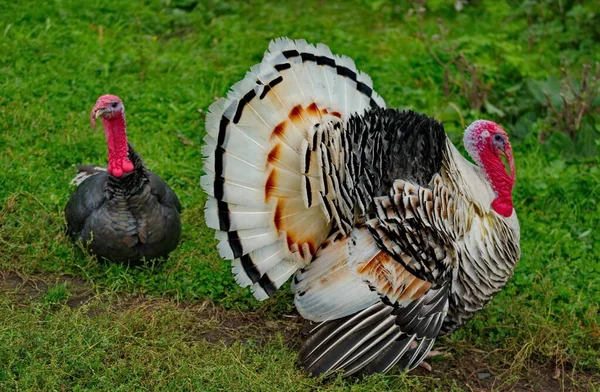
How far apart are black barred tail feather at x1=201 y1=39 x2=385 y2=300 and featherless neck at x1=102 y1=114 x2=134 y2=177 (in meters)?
0.75

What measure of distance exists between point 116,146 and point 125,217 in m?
0.42

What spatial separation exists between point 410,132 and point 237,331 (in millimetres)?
1511

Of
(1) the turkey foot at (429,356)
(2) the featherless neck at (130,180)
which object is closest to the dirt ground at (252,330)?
(1) the turkey foot at (429,356)

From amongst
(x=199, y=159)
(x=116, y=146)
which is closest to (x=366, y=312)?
(x=116, y=146)

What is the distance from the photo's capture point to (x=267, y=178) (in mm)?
4512

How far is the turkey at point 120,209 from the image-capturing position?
500 centimetres

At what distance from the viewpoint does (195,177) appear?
627cm

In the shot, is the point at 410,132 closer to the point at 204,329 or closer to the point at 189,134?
the point at 204,329

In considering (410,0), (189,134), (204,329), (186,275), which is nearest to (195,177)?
(189,134)

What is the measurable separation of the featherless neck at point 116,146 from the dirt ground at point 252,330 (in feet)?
2.37

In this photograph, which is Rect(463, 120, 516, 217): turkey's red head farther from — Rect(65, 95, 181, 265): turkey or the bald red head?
the bald red head

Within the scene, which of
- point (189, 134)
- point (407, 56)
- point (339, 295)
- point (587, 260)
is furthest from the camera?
point (407, 56)

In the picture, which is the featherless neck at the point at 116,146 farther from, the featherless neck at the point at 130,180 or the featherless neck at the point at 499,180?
the featherless neck at the point at 499,180

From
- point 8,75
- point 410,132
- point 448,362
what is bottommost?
point 448,362
